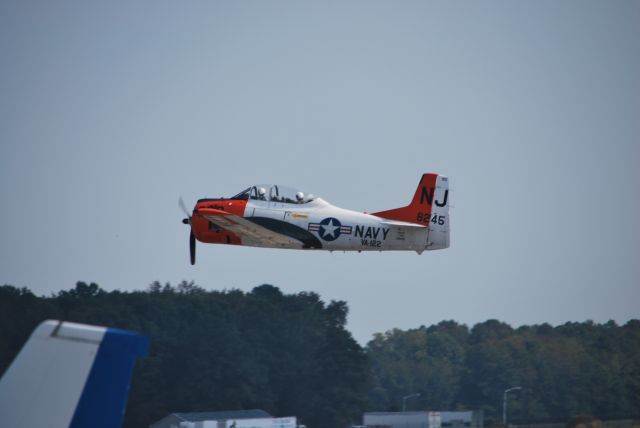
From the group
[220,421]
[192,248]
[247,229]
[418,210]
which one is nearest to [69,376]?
[247,229]

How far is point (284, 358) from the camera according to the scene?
5241 cm

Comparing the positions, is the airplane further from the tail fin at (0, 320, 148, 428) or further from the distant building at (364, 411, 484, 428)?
the tail fin at (0, 320, 148, 428)

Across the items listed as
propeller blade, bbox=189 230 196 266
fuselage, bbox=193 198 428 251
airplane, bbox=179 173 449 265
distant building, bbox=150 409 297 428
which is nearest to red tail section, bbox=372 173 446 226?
airplane, bbox=179 173 449 265

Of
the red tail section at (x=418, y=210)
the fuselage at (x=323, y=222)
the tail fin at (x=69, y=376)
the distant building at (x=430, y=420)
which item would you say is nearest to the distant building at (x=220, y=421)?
the distant building at (x=430, y=420)

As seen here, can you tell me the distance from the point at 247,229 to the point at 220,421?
1590cm

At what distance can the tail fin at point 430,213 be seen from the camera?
28.9 meters

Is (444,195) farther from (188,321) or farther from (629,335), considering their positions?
(629,335)

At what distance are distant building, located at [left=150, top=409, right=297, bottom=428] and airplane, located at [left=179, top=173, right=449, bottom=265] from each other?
14.2 m

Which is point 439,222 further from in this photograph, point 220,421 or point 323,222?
point 220,421

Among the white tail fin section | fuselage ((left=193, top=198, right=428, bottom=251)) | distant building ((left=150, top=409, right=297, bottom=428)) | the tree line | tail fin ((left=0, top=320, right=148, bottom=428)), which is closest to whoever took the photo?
tail fin ((left=0, top=320, right=148, bottom=428))

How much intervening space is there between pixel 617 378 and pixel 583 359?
3.05 m

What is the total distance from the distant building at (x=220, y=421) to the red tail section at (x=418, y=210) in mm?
15389

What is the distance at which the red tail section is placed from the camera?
29031 mm

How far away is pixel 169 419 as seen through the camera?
4416 cm
